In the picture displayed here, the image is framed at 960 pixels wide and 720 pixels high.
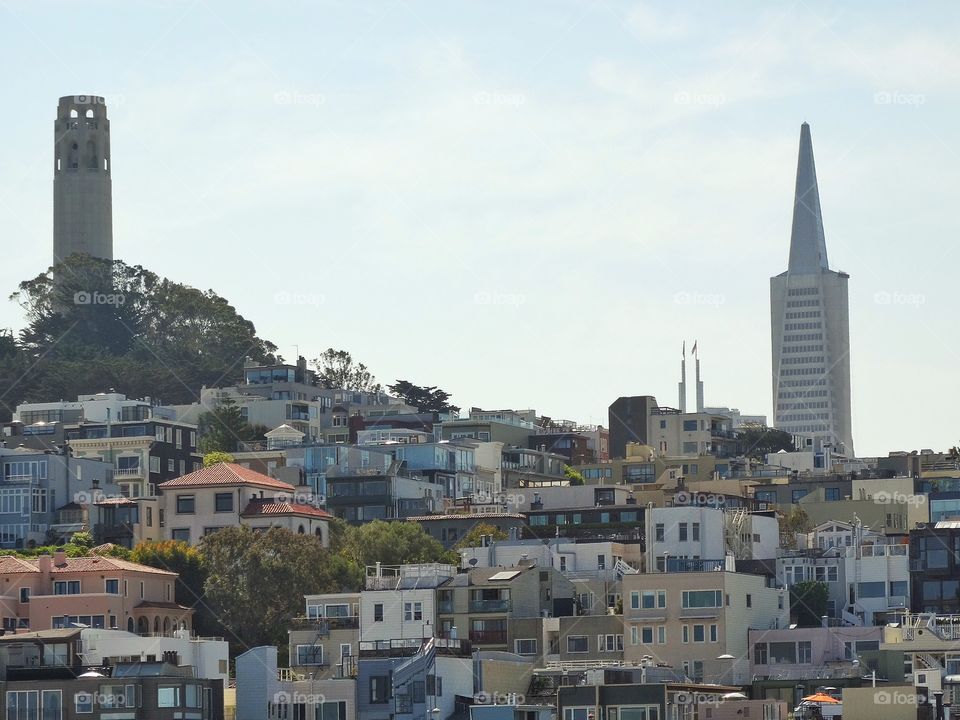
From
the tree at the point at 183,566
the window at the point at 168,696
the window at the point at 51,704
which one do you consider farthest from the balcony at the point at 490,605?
the window at the point at 51,704

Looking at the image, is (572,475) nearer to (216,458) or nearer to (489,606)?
(216,458)

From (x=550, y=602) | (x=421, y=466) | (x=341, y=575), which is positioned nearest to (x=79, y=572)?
(x=341, y=575)

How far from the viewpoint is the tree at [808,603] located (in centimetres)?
10994

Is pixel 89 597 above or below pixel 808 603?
above

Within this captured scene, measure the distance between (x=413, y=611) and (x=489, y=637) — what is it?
347cm

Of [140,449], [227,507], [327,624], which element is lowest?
[327,624]

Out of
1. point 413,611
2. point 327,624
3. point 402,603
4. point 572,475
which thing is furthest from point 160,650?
point 572,475

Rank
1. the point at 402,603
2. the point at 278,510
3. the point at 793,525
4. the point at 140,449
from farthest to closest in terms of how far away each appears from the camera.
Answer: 1. the point at 140,449
2. the point at 278,510
3. the point at 793,525
4. the point at 402,603

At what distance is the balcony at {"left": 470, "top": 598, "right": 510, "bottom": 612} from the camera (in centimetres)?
10556

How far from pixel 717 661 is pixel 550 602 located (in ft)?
35.4

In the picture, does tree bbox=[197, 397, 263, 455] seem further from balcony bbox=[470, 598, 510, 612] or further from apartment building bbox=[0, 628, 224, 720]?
apartment building bbox=[0, 628, 224, 720]

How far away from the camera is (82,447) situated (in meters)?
162

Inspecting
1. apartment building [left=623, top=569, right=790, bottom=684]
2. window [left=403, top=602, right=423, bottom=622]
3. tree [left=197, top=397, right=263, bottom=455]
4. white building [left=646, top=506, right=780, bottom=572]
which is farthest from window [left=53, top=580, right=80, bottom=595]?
tree [left=197, top=397, right=263, bottom=455]

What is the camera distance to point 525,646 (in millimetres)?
103312
